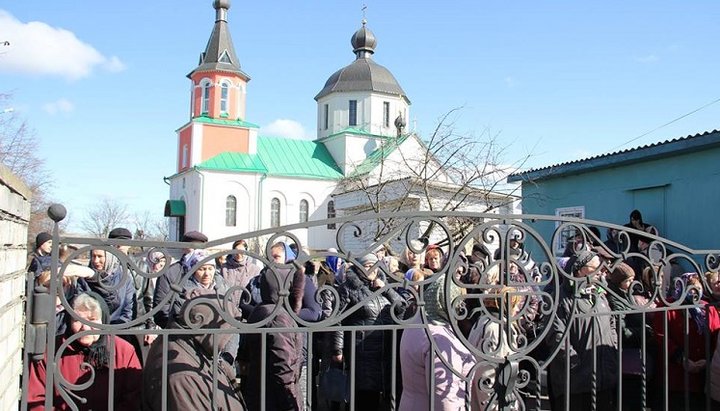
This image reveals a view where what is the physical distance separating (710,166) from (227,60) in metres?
40.5

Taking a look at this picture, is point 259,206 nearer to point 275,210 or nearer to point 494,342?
point 275,210

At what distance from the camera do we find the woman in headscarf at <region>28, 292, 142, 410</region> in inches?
140

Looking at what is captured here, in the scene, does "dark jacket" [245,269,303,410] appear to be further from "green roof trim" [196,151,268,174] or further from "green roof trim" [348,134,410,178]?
"green roof trim" [196,151,268,174]

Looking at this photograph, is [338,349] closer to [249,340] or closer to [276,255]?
[249,340]

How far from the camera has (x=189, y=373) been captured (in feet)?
10.6

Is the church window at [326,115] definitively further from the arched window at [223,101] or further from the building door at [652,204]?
the building door at [652,204]

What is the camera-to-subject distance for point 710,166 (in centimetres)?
1043

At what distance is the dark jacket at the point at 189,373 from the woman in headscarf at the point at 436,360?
97 centimetres

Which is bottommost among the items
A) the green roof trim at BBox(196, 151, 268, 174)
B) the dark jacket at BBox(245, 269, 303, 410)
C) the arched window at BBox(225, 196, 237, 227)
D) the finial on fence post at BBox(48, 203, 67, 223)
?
the dark jacket at BBox(245, 269, 303, 410)

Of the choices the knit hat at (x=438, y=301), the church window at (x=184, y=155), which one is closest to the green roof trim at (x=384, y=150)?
the knit hat at (x=438, y=301)

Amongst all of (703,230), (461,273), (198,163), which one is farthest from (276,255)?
(198,163)

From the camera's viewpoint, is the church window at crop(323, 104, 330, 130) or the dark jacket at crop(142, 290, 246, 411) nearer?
the dark jacket at crop(142, 290, 246, 411)

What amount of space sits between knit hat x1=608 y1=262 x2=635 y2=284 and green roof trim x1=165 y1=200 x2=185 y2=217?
43.8 metres

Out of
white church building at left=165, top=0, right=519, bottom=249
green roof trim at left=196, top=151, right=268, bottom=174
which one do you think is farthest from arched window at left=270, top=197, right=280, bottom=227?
green roof trim at left=196, top=151, right=268, bottom=174
